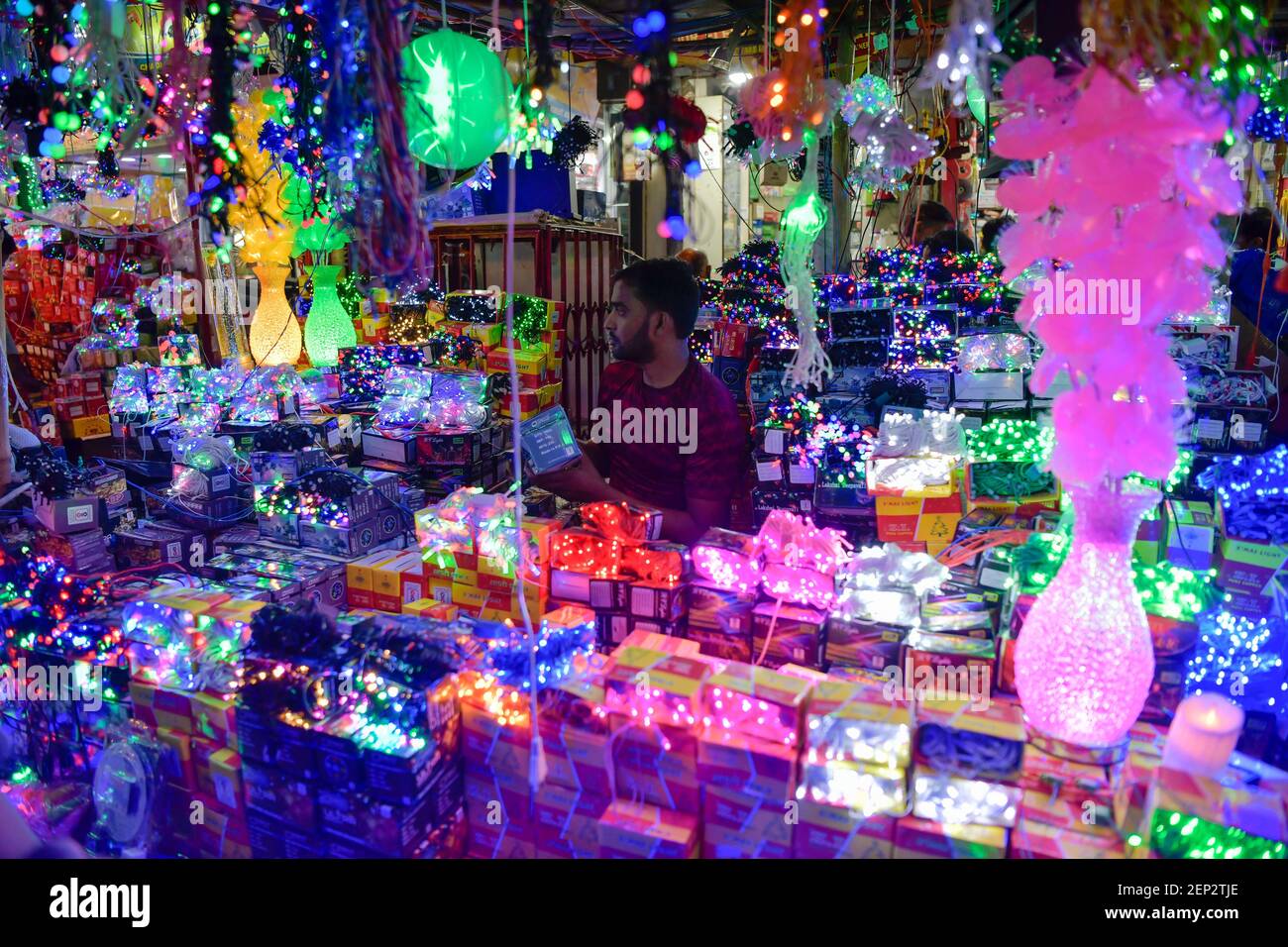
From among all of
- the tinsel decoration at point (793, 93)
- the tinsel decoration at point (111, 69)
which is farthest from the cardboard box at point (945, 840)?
the tinsel decoration at point (111, 69)

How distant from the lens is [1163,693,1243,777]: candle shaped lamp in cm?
123

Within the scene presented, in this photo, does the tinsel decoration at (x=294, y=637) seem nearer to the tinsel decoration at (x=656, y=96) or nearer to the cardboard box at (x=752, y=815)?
the cardboard box at (x=752, y=815)

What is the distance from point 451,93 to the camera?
1593mm

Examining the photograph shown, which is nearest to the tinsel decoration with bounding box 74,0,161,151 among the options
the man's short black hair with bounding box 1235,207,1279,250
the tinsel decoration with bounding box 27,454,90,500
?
the tinsel decoration with bounding box 27,454,90,500

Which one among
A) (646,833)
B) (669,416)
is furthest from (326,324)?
(646,833)

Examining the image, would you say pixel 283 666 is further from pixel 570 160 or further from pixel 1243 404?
pixel 570 160

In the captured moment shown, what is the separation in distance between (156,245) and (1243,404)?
20.2 ft

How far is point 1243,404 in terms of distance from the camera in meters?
2.88

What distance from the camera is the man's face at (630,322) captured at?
10.2 ft

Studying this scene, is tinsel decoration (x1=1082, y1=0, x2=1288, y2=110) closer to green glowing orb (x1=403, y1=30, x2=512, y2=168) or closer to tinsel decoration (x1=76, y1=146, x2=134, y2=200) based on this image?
green glowing orb (x1=403, y1=30, x2=512, y2=168)

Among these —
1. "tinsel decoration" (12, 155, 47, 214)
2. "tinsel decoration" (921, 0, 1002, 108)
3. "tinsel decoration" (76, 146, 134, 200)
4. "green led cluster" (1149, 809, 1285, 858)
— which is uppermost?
"tinsel decoration" (76, 146, 134, 200)

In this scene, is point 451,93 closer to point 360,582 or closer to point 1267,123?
point 360,582

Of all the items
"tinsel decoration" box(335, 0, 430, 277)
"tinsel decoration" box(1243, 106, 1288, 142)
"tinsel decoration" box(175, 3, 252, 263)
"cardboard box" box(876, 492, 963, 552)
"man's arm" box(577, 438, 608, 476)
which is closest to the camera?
"tinsel decoration" box(335, 0, 430, 277)

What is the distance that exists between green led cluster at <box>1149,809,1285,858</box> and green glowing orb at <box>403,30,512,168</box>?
1.55 metres
